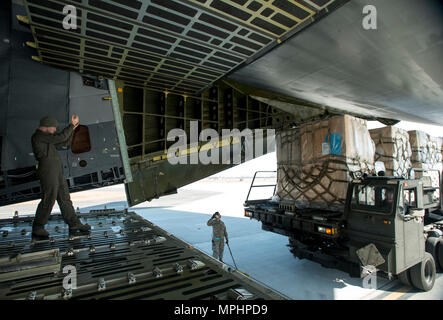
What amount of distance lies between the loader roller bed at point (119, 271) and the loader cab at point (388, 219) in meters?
3.54

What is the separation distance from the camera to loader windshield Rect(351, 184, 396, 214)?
429 cm

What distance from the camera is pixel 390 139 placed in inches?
247

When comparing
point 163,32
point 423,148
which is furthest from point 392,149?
point 163,32

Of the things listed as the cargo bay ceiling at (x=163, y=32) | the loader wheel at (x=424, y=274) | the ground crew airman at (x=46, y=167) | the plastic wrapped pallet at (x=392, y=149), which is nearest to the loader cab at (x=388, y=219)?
the loader wheel at (x=424, y=274)

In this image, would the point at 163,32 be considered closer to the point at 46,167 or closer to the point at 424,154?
the point at 46,167

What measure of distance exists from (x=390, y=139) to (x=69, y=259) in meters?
7.61

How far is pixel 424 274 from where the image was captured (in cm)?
475

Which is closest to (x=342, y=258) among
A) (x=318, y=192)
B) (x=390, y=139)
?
(x=318, y=192)

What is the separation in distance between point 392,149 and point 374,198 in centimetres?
263

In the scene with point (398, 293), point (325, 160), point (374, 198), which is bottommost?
point (398, 293)

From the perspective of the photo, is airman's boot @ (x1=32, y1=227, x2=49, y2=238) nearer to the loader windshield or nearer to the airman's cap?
the airman's cap

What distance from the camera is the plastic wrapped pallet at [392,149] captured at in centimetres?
629

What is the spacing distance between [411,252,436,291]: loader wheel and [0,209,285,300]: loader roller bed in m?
4.76
